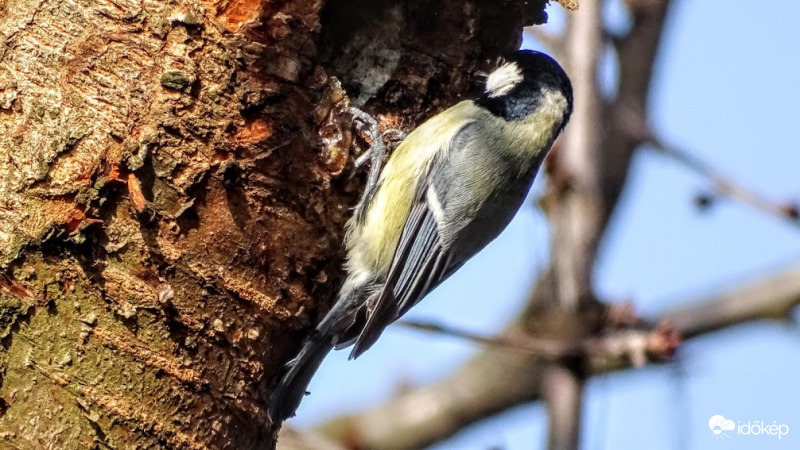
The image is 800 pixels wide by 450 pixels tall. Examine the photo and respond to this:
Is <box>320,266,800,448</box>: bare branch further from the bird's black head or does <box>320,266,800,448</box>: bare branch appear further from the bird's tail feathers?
the bird's tail feathers

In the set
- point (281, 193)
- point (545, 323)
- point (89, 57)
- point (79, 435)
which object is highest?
point (89, 57)

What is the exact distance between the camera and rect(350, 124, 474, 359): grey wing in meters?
2.67

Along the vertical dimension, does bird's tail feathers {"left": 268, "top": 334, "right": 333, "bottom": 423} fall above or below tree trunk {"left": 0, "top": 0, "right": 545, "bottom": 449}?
below

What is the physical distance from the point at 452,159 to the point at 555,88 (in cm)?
39

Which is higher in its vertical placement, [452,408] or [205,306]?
[205,306]

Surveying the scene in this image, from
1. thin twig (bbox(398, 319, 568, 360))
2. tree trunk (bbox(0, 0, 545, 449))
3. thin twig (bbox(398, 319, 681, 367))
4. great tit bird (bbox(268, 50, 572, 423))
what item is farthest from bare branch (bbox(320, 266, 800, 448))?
tree trunk (bbox(0, 0, 545, 449))

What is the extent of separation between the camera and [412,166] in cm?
281

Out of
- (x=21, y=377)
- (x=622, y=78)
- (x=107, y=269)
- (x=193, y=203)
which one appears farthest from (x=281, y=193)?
(x=622, y=78)

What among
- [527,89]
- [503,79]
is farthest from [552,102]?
[503,79]

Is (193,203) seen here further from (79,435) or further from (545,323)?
(545,323)

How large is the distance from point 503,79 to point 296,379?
3.51ft

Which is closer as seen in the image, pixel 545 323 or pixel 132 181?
pixel 132 181

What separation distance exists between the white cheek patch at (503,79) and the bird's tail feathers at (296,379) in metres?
0.89

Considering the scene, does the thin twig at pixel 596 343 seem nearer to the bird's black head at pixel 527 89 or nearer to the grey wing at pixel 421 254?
the grey wing at pixel 421 254
